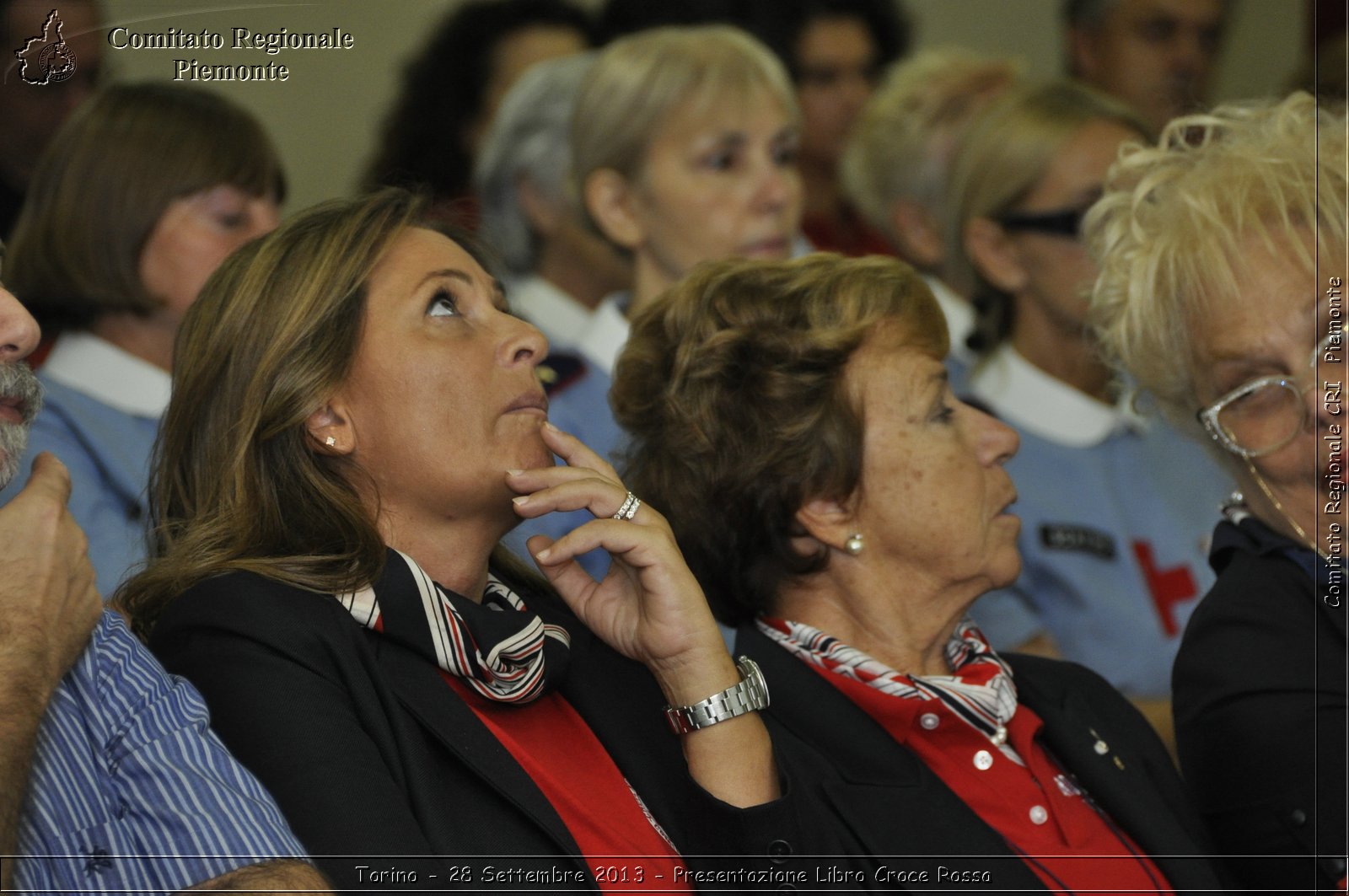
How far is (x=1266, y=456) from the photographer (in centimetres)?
220

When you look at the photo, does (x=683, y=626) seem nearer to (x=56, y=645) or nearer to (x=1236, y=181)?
(x=56, y=645)

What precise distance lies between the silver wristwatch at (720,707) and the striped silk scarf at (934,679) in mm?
201

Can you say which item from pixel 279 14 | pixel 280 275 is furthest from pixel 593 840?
pixel 279 14

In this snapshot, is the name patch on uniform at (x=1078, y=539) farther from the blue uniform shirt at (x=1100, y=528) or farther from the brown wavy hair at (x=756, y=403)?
the brown wavy hair at (x=756, y=403)

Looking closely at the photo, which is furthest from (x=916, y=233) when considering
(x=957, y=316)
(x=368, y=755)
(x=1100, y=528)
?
(x=368, y=755)

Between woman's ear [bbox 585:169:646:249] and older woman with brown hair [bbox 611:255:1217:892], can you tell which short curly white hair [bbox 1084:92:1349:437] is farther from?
woman's ear [bbox 585:169:646:249]

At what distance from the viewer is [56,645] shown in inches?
61.4

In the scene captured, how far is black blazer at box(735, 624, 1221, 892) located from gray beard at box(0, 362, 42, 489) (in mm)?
949

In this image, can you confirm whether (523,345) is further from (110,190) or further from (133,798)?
(110,190)

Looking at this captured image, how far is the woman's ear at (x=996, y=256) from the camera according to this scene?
3596mm

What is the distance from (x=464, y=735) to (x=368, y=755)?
0.41ft

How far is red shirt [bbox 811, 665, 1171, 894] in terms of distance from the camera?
1952mm

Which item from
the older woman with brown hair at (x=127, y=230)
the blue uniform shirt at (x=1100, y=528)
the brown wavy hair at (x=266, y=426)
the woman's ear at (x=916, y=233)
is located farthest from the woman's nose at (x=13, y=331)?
the woman's ear at (x=916, y=233)

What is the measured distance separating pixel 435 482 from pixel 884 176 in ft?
9.32
